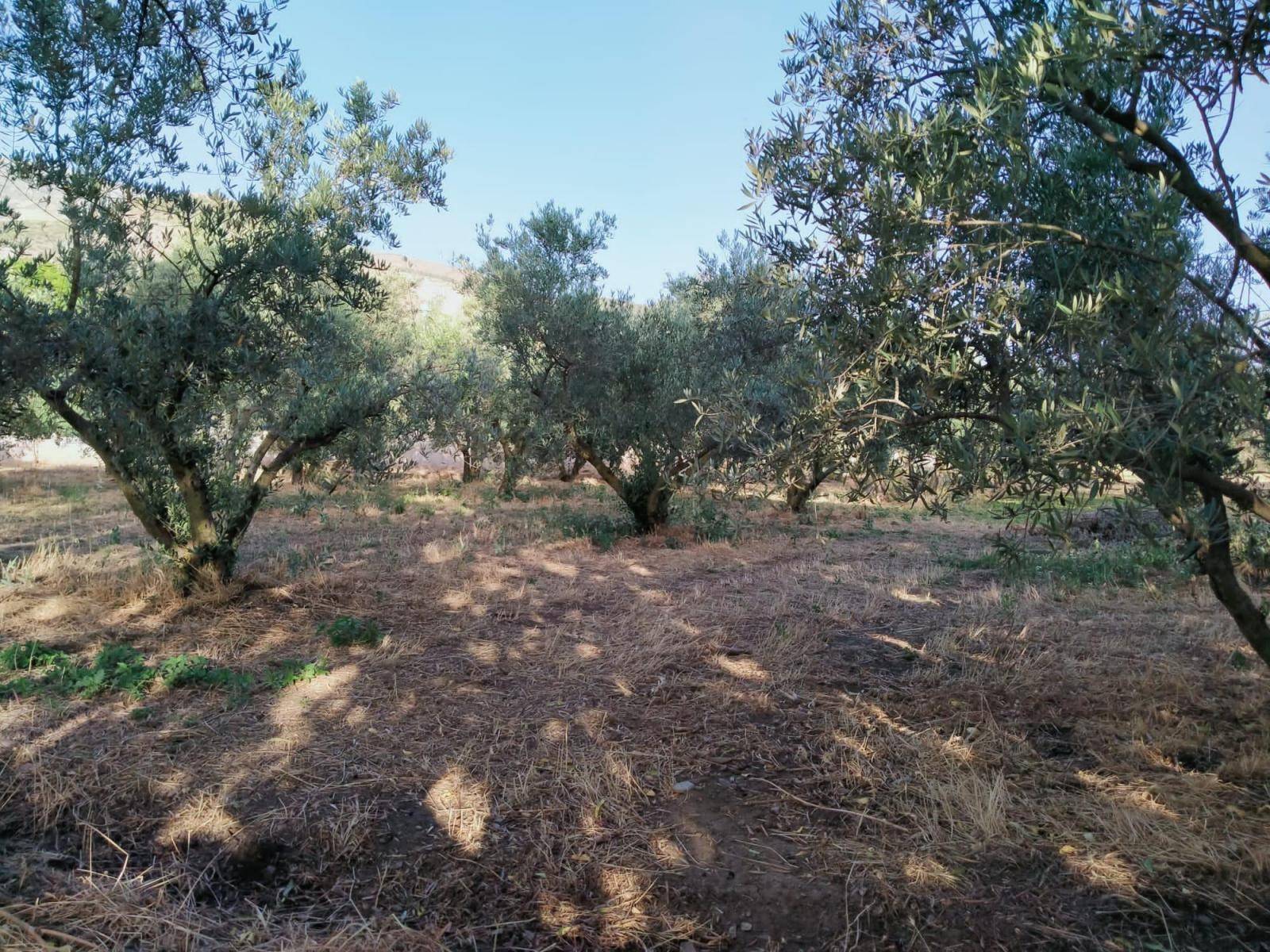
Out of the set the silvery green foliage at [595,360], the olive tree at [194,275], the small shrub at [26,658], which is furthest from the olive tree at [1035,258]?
the silvery green foliage at [595,360]

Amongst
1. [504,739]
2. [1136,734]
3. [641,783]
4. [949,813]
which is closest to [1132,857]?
[949,813]

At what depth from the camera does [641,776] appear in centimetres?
448

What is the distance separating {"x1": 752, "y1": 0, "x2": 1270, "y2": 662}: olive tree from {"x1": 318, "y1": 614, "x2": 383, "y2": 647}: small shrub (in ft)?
14.8

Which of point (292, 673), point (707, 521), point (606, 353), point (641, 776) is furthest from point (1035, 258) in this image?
point (707, 521)

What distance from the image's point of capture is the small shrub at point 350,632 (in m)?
6.64

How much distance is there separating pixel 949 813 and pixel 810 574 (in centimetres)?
594

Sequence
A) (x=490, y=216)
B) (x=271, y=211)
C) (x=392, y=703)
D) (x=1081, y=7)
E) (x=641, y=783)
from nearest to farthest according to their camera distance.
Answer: (x=1081, y=7) → (x=641, y=783) → (x=392, y=703) → (x=271, y=211) → (x=490, y=216)

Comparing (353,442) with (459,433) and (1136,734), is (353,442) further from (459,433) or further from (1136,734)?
(1136,734)

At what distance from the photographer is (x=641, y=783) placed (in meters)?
4.39

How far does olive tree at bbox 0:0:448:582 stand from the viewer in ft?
18.0

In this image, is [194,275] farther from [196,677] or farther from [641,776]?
[641,776]

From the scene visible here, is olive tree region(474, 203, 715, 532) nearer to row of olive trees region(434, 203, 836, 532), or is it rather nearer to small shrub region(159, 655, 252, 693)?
row of olive trees region(434, 203, 836, 532)

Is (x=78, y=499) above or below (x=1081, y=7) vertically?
below

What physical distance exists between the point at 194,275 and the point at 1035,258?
7073 millimetres
